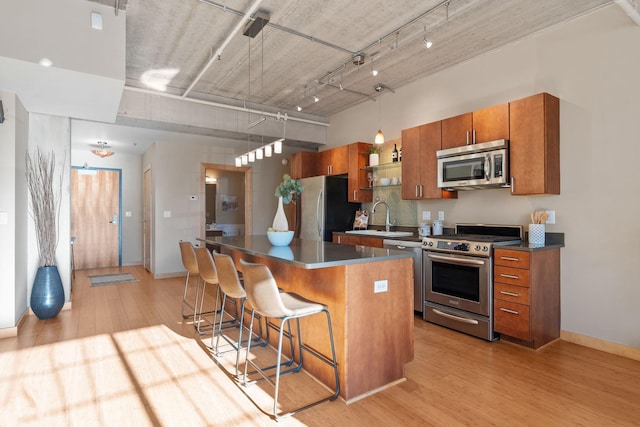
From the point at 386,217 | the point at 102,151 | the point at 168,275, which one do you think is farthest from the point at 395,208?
the point at 102,151

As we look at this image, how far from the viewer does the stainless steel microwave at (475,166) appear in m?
3.53

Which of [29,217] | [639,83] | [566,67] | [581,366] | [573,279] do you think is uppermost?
[566,67]

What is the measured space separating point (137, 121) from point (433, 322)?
15.1 ft

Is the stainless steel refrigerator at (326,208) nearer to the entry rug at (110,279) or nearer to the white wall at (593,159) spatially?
the white wall at (593,159)

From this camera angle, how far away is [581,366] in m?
2.83

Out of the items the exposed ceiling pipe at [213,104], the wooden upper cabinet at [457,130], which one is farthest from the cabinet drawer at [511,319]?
the exposed ceiling pipe at [213,104]

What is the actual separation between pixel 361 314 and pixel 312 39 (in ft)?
9.35

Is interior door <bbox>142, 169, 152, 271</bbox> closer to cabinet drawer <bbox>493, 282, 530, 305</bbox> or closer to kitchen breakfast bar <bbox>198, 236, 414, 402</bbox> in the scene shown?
kitchen breakfast bar <bbox>198, 236, 414, 402</bbox>

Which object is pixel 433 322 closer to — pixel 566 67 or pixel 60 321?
pixel 566 67

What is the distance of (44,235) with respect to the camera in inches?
164

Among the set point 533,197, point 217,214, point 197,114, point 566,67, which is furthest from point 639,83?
point 217,214

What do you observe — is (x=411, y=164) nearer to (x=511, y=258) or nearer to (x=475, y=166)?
(x=475, y=166)

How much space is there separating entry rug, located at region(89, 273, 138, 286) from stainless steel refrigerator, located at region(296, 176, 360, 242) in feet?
10.9

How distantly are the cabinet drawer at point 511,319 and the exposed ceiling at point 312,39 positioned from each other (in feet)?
8.62
